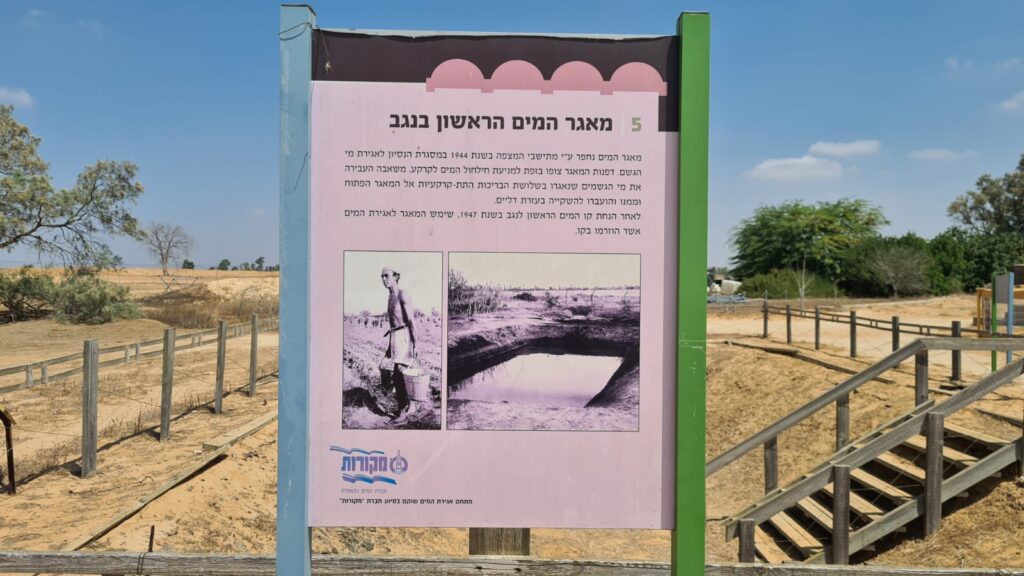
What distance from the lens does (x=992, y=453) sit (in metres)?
6.10

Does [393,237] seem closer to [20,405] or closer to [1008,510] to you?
[1008,510]

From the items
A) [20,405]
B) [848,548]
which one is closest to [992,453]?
[848,548]

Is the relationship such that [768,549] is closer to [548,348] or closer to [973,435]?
[973,435]

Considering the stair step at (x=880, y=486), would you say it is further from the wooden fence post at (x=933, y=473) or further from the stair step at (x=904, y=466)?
the wooden fence post at (x=933, y=473)

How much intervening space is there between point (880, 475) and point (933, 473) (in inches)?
63.7

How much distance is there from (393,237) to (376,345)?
409 millimetres

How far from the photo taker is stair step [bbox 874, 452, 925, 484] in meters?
6.61

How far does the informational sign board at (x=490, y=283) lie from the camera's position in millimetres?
2191

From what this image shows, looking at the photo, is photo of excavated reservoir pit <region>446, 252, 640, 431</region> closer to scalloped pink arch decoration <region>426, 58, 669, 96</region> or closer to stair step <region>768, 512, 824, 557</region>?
scalloped pink arch decoration <region>426, 58, 669, 96</region>

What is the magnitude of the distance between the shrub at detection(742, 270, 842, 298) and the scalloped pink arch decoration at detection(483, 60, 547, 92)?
125 feet

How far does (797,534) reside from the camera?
7188mm

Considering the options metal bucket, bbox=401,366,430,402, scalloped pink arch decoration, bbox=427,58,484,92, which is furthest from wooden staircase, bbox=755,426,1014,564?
scalloped pink arch decoration, bbox=427,58,484,92

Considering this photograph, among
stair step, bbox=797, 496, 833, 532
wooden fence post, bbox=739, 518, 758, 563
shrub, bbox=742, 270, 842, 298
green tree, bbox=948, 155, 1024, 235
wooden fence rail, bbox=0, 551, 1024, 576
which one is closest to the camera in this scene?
wooden fence rail, bbox=0, 551, 1024, 576

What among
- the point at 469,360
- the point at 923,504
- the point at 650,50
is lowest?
the point at 923,504
